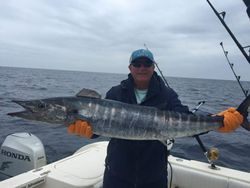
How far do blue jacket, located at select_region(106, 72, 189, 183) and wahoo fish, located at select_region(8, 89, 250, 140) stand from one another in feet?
0.40

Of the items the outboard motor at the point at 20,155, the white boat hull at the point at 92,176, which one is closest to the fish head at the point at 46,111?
the white boat hull at the point at 92,176

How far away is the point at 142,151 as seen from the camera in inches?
117

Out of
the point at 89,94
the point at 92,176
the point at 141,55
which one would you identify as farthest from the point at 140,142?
the point at 92,176

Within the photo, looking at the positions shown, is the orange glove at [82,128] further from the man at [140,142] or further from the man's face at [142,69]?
the man's face at [142,69]

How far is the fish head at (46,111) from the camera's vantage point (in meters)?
3.07

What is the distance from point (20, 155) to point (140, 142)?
339 cm

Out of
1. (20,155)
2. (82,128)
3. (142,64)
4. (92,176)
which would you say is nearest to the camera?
(82,128)

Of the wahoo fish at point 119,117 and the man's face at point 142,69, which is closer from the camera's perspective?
the wahoo fish at point 119,117

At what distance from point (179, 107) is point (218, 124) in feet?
1.44

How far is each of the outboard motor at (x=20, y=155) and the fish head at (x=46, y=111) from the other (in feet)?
8.46

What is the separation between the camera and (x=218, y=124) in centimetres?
311

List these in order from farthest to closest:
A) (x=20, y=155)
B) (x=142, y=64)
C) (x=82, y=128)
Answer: (x=20, y=155)
(x=142, y=64)
(x=82, y=128)

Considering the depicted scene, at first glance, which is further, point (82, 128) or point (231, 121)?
point (231, 121)

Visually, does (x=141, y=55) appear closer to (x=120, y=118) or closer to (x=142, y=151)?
(x=120, y=118)
